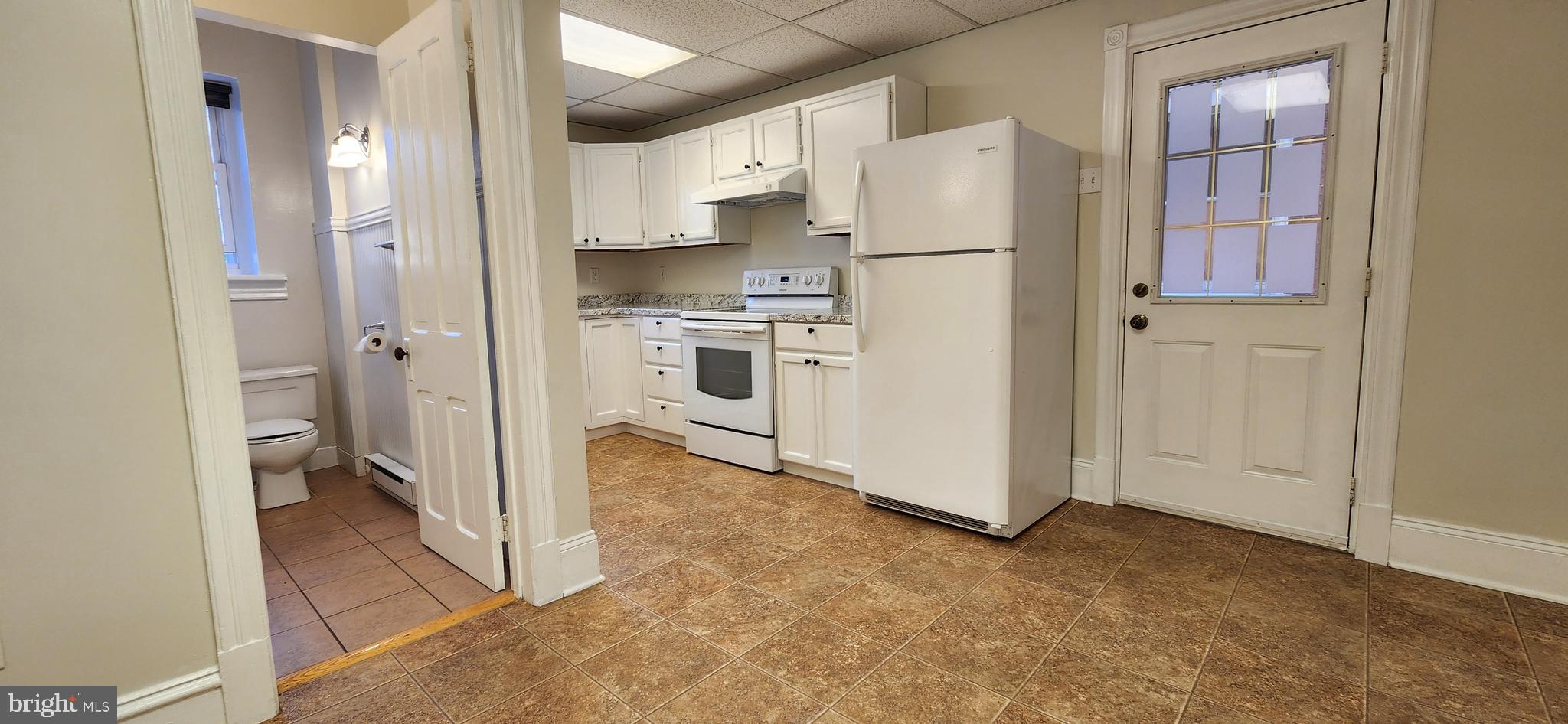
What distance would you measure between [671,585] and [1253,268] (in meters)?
2.45

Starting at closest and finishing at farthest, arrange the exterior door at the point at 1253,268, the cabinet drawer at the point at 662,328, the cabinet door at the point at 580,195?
the exterior door at the point at 1253,268 < the cabinet drawer at the point at 662,328 < the cabinet door at the point at 580,195

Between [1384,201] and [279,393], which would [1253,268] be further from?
[279,393]

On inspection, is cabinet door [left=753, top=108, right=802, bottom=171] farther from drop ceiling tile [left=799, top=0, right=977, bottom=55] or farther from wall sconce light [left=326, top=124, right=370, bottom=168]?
wall sconce light [left=326, top=124, right=370, bottom=168]

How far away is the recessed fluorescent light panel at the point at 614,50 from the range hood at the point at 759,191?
2.32 feet

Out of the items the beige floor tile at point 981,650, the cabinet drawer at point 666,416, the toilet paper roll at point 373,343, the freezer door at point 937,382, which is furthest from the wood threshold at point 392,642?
the cabinet drawer at point 666,416

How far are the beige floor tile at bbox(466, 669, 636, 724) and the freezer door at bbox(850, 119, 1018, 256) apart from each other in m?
1.90

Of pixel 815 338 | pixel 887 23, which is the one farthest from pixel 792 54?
pixel 815 338

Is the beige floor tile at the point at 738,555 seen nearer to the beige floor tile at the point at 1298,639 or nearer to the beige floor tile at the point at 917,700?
the beige floor tile at the point at 917,700

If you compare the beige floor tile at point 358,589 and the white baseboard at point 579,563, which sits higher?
the white baseboard at point 579,563

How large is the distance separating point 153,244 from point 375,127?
1.80 m

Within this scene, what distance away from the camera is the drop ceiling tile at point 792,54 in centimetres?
323

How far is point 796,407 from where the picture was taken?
344cm

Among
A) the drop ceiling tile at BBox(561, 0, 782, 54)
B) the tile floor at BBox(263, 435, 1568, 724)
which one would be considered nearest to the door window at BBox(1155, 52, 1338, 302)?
the tile floor at BBox(263, 435, 1568, 724)

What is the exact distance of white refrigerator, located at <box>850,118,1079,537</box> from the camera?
2.51 m
